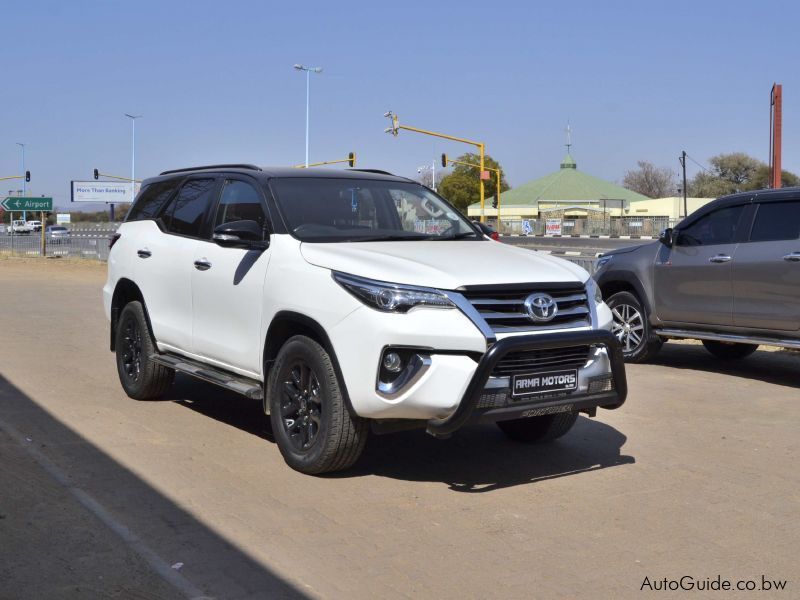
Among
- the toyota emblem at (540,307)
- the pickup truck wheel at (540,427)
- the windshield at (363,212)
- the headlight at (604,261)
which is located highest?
the windshield at (363,212)

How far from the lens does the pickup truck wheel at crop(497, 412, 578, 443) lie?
264 inches

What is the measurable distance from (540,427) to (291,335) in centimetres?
190

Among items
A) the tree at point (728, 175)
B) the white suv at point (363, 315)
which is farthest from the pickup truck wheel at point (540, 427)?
the tree at point (728, 175)

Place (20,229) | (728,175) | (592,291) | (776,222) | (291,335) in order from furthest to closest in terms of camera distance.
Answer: (728,175) < (20,229) < (776,222) < (291,335) < (592,291)

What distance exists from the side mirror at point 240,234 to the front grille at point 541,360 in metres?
1.86

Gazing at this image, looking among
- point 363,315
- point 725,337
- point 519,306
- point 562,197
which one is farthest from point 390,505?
point 562,197

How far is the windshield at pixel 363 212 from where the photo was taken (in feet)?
21.1

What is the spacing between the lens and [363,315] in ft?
17.8

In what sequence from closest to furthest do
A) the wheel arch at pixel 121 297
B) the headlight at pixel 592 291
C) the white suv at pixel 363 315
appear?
1. the white suv at pixel 363 315
2. the headlight at pixel 592 291
3. the wheel arch at pixel 121 297

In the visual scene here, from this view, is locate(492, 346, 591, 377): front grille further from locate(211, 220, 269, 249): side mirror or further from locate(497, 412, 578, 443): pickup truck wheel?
locate(211, 220, 269, 249): side mirror

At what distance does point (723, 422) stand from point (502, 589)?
13.6 ft

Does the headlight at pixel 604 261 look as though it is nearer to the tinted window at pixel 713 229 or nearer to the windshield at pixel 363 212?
the tinted window at pixel 713 229

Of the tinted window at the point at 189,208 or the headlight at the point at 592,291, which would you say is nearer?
the headlight at the point at 592,291

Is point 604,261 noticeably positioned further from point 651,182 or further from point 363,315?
point 651,182
